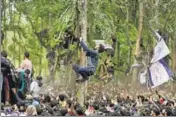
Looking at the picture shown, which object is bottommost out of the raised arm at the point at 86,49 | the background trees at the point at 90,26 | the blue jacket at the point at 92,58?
the blue jacket at the point at 92,58

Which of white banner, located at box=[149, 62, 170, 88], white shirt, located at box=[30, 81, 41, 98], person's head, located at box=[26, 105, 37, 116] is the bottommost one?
person's head, located at box=[26, 105, 37, 116]

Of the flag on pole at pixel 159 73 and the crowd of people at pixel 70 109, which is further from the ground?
the flag on pole at pixel 159 73

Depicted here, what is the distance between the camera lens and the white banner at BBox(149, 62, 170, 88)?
8.71 m

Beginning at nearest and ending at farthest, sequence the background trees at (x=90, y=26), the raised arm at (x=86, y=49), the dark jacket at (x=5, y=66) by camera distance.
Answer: the dark jacket at (x=5, y=66)
the raised arm at (x=86, y=49)
the background trees at (x=90, y=26)

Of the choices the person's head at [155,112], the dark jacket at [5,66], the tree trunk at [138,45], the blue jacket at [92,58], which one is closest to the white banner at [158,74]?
the blue jacket at [92,58]

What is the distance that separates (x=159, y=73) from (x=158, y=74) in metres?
0.03

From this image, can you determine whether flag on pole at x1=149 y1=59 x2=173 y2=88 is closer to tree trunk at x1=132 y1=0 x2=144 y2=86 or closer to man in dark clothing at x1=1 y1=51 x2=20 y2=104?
tree trunk at x1=132 y1=0 x2=144 y2=86

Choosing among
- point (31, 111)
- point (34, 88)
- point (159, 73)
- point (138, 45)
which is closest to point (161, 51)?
point (159, 73)

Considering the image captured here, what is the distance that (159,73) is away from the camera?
8883mm

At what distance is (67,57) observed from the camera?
1151 centimetres

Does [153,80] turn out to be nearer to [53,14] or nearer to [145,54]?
[145,54]

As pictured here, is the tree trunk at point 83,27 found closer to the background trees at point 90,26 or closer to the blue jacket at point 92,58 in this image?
the blue jacket at point 92,58

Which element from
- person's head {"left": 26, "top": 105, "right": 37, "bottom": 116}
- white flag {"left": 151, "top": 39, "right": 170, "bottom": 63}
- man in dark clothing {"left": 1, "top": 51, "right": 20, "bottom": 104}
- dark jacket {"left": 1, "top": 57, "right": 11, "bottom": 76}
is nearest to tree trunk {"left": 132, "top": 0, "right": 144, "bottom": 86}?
white flag {"left": 151, "top": 39, "right": 170, "bottom": 63}

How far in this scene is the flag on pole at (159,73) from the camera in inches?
343
